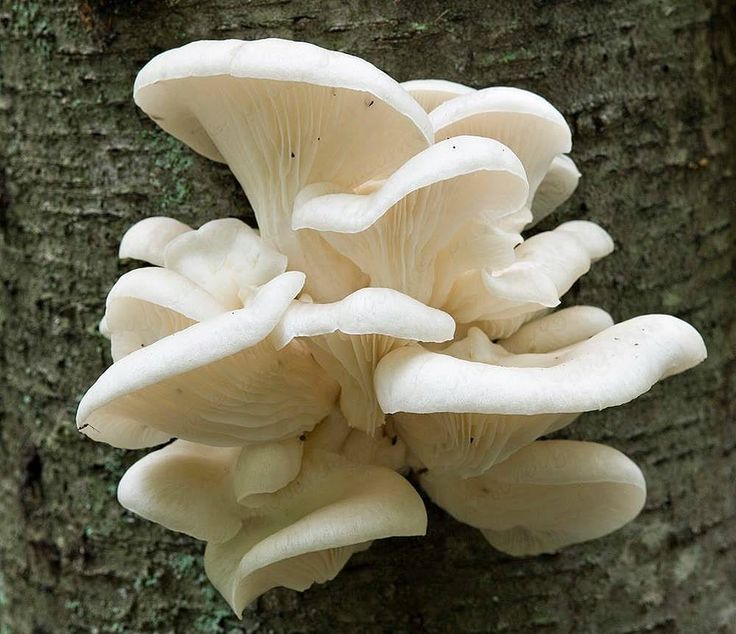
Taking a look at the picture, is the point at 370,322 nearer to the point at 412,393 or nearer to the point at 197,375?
the point at 412,393

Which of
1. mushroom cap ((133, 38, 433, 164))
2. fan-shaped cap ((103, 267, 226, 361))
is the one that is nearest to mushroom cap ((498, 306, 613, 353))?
mushroom cap ((133, 38, 433, 164))

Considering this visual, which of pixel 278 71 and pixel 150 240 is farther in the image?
pixel 150 240

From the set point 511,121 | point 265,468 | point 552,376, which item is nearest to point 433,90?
point 511,121

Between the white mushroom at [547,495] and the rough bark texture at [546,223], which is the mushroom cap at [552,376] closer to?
the white mushroom at [547,495]

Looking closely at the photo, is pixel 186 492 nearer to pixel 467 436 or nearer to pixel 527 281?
pixel 467 436

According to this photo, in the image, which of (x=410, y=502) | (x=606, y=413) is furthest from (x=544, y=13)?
(x=410, y=502)

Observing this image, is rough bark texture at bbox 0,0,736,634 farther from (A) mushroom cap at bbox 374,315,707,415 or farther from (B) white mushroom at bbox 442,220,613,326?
(A) mushroom cap at bbox 374,315,707,415
